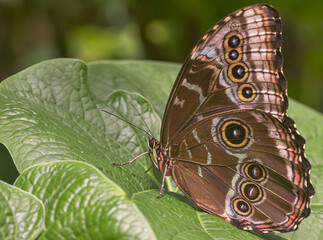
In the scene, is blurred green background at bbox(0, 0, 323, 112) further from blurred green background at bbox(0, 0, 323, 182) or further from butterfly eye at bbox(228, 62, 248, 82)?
butterfly eye at bbox(228, 62, 248, 82)

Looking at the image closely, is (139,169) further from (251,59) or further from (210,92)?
(251,59)

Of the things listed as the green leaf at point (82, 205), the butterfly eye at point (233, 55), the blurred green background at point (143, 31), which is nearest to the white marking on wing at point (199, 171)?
the butterfly eye at point (233, 55)

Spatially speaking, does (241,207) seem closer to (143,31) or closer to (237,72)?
(237,72)

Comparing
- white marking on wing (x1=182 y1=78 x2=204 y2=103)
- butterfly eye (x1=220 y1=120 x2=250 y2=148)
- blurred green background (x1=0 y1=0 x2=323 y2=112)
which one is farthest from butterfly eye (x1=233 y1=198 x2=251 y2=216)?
blurred green background (x1=0 y1=0 x2=323 y2=112)

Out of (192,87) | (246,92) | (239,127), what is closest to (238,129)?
(239,127)

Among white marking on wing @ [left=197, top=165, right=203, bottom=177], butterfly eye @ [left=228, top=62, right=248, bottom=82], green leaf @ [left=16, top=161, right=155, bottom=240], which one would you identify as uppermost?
butterfly eye @ [left=228, top=62, right=248, bottom=82]

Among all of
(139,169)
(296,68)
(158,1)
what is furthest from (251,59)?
(296,68)
